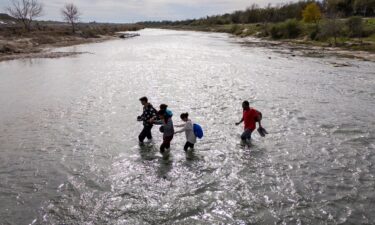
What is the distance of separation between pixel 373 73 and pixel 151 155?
28.0 m

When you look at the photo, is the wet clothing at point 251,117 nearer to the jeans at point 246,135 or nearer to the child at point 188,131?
the jeans at point 246,135

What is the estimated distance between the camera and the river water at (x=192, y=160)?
9375 mm

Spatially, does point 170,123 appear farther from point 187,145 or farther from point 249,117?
point 249,117

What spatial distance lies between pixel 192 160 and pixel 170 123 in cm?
152

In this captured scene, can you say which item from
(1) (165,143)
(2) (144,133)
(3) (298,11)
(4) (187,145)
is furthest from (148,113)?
(3) (298,11)

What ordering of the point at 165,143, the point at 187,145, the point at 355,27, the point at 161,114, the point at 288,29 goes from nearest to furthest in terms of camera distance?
the point at 161,114, the point at 165,143, the point at 187,145, the point at 355,27, the point at 288,29

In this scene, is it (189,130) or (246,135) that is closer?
(189,130)

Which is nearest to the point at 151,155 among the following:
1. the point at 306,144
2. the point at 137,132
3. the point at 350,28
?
the point at 137,132

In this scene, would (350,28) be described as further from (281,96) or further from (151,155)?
(151,155)

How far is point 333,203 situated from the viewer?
32.0ft

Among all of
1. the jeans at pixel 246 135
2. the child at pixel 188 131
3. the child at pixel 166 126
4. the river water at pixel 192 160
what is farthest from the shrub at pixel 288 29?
the child at pixel 166 126

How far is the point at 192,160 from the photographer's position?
12680 mm

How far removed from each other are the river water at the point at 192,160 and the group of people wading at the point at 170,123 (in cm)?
49

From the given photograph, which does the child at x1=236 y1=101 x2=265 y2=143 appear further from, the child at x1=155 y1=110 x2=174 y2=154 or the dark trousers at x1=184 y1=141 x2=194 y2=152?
the child at x1=155 y1=110 x2=174 y2=154
